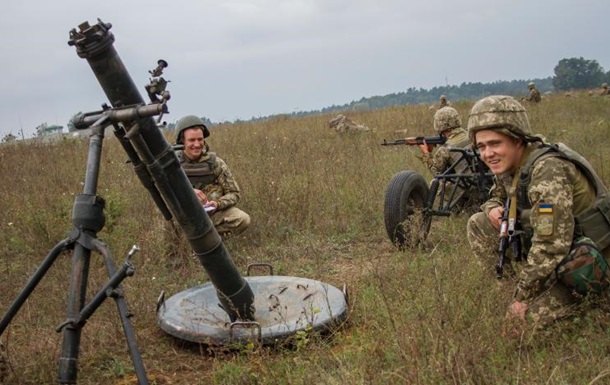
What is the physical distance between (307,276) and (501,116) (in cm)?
233

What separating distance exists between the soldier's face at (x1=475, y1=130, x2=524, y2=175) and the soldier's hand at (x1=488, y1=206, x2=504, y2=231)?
0.39 metres

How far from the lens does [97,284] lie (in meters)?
4.13

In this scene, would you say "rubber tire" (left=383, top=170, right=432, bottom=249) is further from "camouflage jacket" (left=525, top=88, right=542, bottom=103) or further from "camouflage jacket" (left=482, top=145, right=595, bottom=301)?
"camouflage jacket" (left=525, top=88, right=542, bottom=103)

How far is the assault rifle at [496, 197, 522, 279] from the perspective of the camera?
349 cm

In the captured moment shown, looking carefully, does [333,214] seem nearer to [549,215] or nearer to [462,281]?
[462,281]

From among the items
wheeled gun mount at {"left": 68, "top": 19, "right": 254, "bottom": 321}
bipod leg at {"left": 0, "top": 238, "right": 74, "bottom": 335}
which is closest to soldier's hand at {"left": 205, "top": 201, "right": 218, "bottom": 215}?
wheeled gun mount at {"left": 68, "top": 19, "right": 254, "bottom": 321}

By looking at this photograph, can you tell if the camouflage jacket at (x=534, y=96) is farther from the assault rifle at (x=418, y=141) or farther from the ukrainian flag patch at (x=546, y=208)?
the ukrainian flag patch at (x=546, y=208)

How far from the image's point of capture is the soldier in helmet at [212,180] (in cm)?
570

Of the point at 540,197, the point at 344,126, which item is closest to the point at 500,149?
the point at 540,197

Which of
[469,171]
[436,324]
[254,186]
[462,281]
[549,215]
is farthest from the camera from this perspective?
[254,186]

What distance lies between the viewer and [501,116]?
3.28 m

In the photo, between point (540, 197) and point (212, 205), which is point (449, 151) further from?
point (540, 197)

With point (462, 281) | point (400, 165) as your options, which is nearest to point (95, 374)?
point (462, 281)

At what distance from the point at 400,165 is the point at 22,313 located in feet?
19.6
